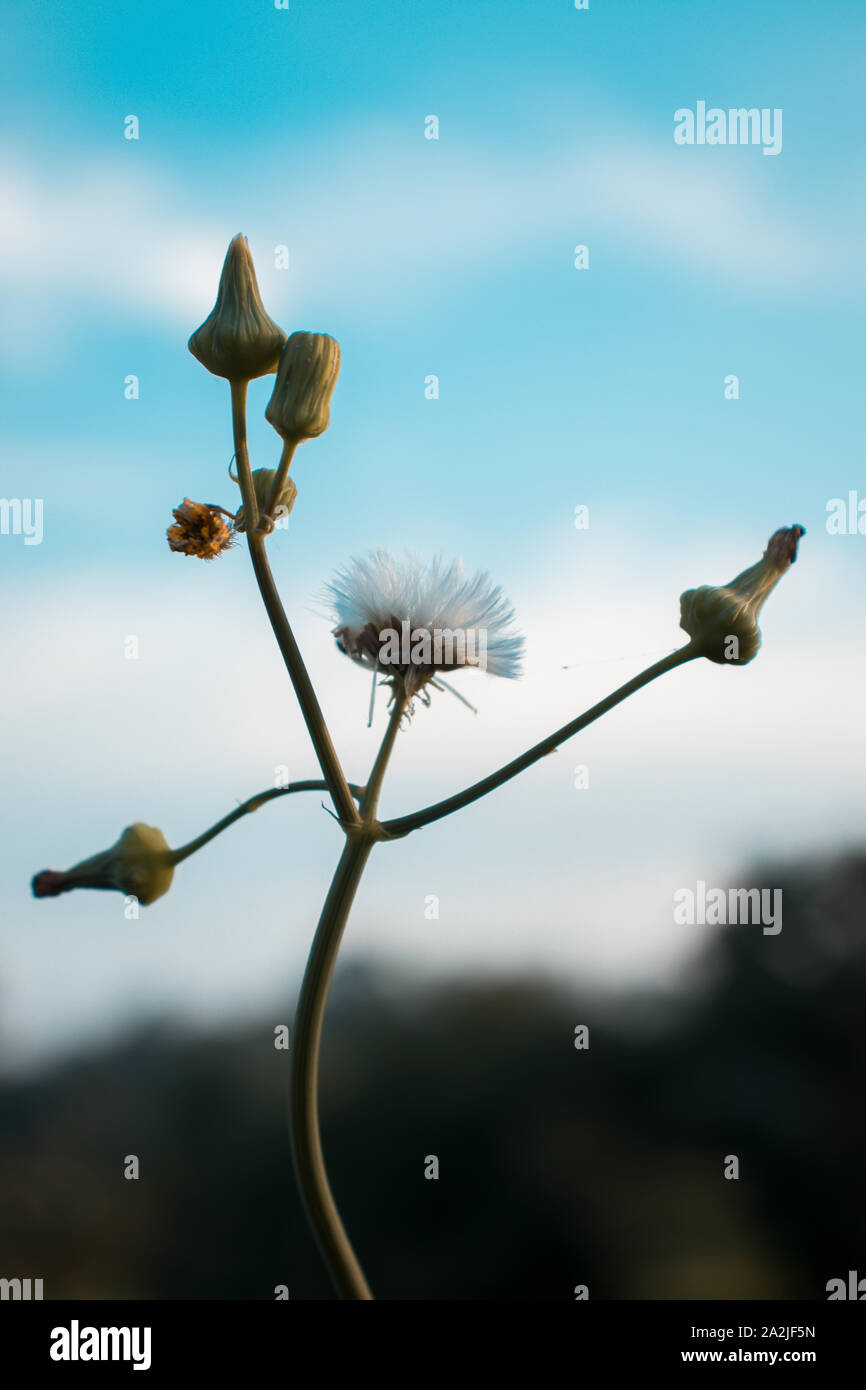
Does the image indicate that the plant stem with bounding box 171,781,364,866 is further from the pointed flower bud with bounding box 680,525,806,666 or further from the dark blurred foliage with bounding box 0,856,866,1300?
the dark blurred foliage with bounding box 0,856,866,1300

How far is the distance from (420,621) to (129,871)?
0.65 ft

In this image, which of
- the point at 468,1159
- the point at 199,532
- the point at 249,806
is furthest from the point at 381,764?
the point at 468,1159

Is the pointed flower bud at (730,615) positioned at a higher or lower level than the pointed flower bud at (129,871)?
higher

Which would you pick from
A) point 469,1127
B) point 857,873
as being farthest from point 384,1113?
point 857,873

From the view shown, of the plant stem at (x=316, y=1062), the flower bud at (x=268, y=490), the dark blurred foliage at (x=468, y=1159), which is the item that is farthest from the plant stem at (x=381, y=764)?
the dark blurred foliage at (x=468, y=1159)

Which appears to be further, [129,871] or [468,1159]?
[468,1159]

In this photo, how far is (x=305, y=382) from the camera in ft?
1.94

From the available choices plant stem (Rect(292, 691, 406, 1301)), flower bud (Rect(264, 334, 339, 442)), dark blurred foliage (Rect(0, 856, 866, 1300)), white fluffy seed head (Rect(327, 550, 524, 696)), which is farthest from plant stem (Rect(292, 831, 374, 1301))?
dark blurred foliage (Rect(0, 856, 866, 1300))

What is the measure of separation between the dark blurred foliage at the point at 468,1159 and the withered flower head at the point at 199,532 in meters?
5.78

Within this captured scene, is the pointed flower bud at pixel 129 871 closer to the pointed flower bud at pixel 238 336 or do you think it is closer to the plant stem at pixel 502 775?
the plant stem at pixel 502 775

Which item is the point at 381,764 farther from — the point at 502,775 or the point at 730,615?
the point at 730,615

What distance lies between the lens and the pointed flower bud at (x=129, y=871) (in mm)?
527

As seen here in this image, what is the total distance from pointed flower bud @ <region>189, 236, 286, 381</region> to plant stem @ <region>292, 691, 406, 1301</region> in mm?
237
